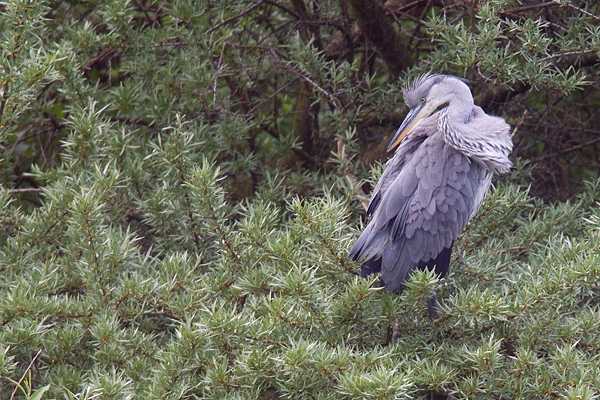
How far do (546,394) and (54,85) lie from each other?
309 centimetres

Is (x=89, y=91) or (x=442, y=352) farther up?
(x=89, y=91)

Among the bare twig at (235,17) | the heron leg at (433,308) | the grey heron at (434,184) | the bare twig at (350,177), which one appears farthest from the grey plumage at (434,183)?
the bare twig at (235,17)

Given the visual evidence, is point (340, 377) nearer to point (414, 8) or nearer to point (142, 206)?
point (142, 206)

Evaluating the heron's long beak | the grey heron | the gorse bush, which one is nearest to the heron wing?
the grey heron

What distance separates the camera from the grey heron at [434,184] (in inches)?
123

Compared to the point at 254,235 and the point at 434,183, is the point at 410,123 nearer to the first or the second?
the point at 434,183

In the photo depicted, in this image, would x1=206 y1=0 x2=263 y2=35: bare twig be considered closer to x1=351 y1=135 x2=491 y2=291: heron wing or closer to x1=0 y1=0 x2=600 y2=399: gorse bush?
x1=0 y1=0 x2=600 y2=399: gorse bush

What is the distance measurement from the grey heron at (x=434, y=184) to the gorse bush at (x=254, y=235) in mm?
110

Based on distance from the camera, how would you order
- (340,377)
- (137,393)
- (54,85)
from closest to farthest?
(340,377), (137,393), (54,85)

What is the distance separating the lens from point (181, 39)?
381cm

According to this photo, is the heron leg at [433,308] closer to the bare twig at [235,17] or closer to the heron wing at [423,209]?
the heron wing at [423,209]

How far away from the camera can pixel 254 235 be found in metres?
2.64

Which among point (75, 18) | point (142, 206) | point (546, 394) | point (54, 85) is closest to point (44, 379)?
point (142, 206)

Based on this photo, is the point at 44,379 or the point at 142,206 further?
the point at 142,206
